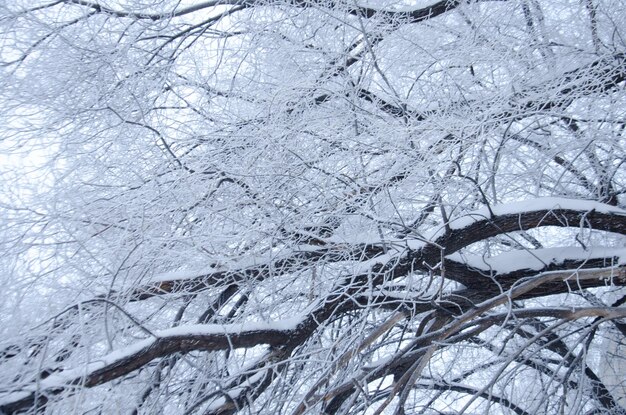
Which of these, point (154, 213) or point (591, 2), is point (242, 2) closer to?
point (154, 213)

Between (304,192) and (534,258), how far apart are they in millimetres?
1674

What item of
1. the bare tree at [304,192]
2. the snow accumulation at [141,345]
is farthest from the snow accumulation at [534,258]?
the snow accumulation at [141,345]

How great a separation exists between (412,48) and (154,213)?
234cm

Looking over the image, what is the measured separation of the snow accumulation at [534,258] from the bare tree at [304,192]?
0.05 feet

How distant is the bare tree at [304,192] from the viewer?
418cm

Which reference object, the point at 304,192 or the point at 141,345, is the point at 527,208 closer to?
the point at 304,192

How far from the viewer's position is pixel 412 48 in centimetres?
522

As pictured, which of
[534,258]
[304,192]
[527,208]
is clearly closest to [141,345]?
[304,192]

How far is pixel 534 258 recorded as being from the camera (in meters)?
4.74

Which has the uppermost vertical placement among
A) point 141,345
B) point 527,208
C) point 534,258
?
point 141,345

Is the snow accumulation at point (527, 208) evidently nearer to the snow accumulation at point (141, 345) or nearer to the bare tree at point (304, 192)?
the bare tree at point (304, 192)

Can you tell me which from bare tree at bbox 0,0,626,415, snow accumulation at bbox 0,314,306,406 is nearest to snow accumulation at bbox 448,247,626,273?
bare tree at bbox 0,0,626,415

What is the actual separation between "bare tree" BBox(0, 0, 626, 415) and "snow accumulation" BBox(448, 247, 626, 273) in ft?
0.05

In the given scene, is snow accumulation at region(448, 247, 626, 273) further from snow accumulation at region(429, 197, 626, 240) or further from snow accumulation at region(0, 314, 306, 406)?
snow accumulation at region(0, 314, 306, 406)
